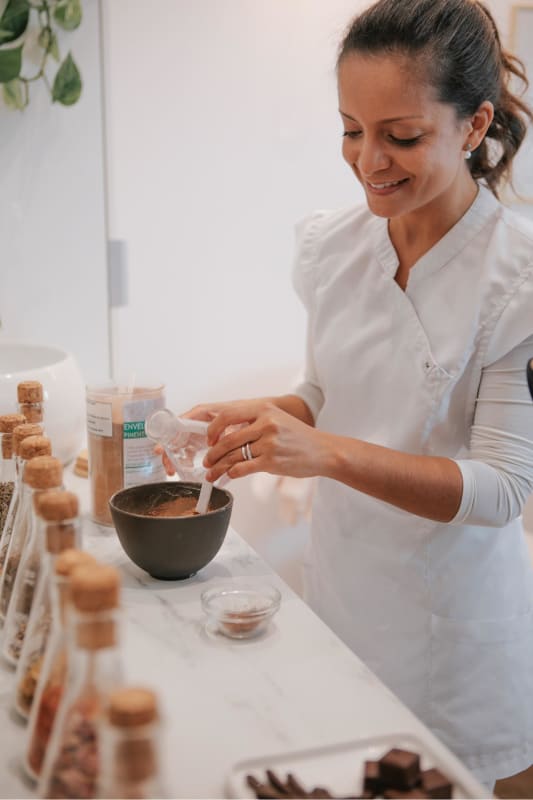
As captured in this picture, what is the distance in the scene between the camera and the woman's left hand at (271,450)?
116 cm

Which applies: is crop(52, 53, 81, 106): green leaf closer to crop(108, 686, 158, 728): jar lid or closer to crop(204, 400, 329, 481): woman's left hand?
crop(204, 400, 329, 481): woman's left hand

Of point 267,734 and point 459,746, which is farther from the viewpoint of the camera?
point 459,746

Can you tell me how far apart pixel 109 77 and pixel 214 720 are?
5.45ft

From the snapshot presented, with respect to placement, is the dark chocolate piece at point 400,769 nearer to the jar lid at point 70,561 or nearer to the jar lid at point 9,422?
the jar lid at point 70,561

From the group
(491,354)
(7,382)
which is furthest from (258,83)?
(491,354)

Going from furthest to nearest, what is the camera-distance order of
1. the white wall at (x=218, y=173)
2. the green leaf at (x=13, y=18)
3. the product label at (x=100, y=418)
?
the white wall at (x=218, y=173)
the green leaf at (x=13, y=18)
the product label at (x=100, y=418)

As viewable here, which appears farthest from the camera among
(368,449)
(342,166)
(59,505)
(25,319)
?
(342,166)

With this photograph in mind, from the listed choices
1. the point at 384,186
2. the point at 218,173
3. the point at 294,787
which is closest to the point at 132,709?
the point at 294,787

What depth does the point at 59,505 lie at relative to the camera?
2.24 feet

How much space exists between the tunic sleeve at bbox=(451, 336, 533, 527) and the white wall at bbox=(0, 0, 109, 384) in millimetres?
1176

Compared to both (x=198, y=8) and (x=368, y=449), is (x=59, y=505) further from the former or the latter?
(x=198, y=8)

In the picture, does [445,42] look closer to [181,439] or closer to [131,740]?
[181,439]

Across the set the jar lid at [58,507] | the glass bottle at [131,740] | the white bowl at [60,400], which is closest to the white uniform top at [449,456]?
the white bowl at [60,400]

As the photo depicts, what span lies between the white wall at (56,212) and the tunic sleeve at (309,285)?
704mm
